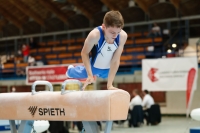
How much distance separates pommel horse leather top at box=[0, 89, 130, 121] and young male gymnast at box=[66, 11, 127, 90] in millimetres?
382

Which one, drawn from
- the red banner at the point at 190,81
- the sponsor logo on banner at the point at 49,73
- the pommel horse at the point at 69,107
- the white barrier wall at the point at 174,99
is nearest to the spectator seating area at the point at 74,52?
the white barrier wall at the point at 174,99

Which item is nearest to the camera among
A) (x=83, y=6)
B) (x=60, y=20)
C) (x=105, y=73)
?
(x=105, y=73)

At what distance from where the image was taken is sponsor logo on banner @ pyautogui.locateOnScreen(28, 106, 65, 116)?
14.3 feet

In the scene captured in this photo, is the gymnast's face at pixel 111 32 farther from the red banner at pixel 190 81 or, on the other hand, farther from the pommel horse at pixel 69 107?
the red banner at pixel 190 81

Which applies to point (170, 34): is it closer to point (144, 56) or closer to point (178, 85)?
point (144, 56)

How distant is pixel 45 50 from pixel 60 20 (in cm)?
308

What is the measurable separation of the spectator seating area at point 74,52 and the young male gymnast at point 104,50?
12.8 meters

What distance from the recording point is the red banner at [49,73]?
16.6 m

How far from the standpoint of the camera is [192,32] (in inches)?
798

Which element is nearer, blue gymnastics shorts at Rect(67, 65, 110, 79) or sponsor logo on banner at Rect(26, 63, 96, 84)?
blue gymnastics shorts at Rect(67, 65, 110, 79)

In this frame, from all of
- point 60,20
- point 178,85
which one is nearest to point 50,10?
point 60,20

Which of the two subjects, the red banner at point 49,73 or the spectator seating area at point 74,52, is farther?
the spectator seating area at point 74,52

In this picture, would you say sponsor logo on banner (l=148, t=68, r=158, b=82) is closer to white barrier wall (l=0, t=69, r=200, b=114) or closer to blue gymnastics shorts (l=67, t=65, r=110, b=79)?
white barrier wall (l=0, t=69, r=200, b=114)

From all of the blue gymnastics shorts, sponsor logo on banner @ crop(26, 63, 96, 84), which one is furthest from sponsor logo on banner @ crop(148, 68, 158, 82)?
the blue gymnastics shorts
